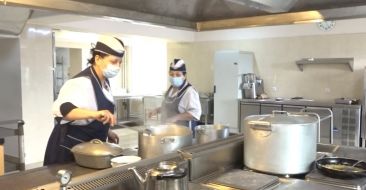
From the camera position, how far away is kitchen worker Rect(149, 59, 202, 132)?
329 cm

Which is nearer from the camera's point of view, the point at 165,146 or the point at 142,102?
the point at 165,146

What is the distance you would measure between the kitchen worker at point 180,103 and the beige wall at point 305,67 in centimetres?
372

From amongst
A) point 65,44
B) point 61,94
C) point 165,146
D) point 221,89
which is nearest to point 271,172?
point 165,146

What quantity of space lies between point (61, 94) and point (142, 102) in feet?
19.5

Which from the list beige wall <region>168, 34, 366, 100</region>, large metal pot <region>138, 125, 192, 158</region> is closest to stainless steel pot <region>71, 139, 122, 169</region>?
large metal pot <region>138, 125, 192, 158</region>

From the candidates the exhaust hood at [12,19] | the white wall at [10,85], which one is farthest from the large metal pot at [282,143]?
the white wall at [10,85]

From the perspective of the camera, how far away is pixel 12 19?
417 cm

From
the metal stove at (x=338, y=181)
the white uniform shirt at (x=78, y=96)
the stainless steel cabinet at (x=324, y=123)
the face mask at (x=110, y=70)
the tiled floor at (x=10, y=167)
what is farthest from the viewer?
the stainless steel cabinet at (x=324, y=123)

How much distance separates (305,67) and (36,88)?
4.76 m

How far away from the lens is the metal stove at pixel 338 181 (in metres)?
1.50

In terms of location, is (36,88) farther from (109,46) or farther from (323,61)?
(323,61)

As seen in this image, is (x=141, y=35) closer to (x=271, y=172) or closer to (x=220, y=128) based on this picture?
(x=220, y=128)

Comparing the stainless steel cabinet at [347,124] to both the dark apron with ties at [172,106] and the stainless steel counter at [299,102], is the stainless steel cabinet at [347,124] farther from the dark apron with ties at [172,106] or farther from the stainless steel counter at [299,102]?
the dark apron with ties at [172,106]

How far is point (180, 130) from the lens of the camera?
192cm
